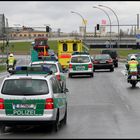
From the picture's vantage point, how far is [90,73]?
41.6m

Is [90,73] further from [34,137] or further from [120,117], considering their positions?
[34,137]

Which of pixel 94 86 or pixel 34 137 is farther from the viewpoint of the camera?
pixel 94 86

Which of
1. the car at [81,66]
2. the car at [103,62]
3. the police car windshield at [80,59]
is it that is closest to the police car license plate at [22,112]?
the car at [81,66]

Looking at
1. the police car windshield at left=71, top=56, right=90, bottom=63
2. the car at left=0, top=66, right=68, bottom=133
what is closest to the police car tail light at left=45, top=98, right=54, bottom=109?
the car at left=0, top=66, right=68, bottom=133

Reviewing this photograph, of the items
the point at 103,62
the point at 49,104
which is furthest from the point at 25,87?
the point at 103,62

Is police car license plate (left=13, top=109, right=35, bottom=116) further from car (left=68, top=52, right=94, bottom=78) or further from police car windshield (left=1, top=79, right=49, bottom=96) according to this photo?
car (left=68, top=52, right=94, bottom=78)

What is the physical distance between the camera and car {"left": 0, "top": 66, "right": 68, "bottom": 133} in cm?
1377

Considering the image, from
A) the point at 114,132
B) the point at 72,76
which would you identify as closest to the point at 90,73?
the point at 72,76

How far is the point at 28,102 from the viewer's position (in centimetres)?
1384

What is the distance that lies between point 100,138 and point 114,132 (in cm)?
127

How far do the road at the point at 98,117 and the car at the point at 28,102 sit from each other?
360 mm

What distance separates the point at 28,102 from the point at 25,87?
1.37ft

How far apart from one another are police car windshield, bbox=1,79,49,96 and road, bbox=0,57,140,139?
1000mm

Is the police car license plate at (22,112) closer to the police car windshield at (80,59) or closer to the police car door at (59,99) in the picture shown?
the police car door at (59,99)
